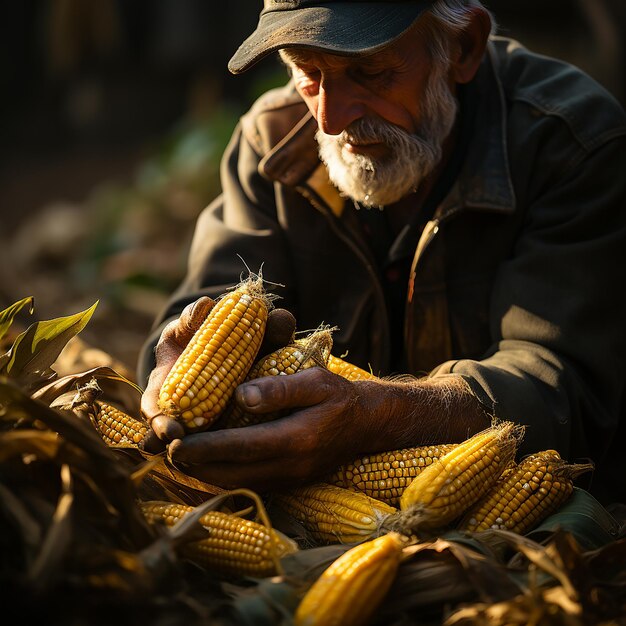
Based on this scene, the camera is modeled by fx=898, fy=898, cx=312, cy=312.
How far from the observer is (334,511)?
236 cm

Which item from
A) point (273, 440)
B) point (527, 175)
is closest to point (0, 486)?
point (273, 440)

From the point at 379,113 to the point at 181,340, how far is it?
3.35 feet

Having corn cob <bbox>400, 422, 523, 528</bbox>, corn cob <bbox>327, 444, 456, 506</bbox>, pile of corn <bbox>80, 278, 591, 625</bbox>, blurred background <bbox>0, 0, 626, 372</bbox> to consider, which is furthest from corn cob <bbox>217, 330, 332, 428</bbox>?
blurred background <bbox>0, 0, 626, 372</bbox>

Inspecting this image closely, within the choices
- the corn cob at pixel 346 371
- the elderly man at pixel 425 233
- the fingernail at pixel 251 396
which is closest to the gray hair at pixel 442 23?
the elderly man at pixel 425 233

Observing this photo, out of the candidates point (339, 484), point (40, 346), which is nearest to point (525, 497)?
point (339, 484)

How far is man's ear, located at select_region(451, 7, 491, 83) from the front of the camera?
3070 millimetres

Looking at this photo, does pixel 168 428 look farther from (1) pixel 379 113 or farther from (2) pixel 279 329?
(1) pixel 379 113

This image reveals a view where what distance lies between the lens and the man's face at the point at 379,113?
288 cm

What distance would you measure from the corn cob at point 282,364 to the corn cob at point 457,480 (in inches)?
16.5

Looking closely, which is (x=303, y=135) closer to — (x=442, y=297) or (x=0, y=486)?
(x=442, y=297)

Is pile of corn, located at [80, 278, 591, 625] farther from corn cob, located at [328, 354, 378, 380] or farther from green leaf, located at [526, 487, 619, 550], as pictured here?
corn cob, located at [328, 354, 378, 380]

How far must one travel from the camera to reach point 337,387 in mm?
2377

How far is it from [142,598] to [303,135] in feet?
6.51

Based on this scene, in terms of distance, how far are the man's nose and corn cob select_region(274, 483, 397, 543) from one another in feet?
3.81
